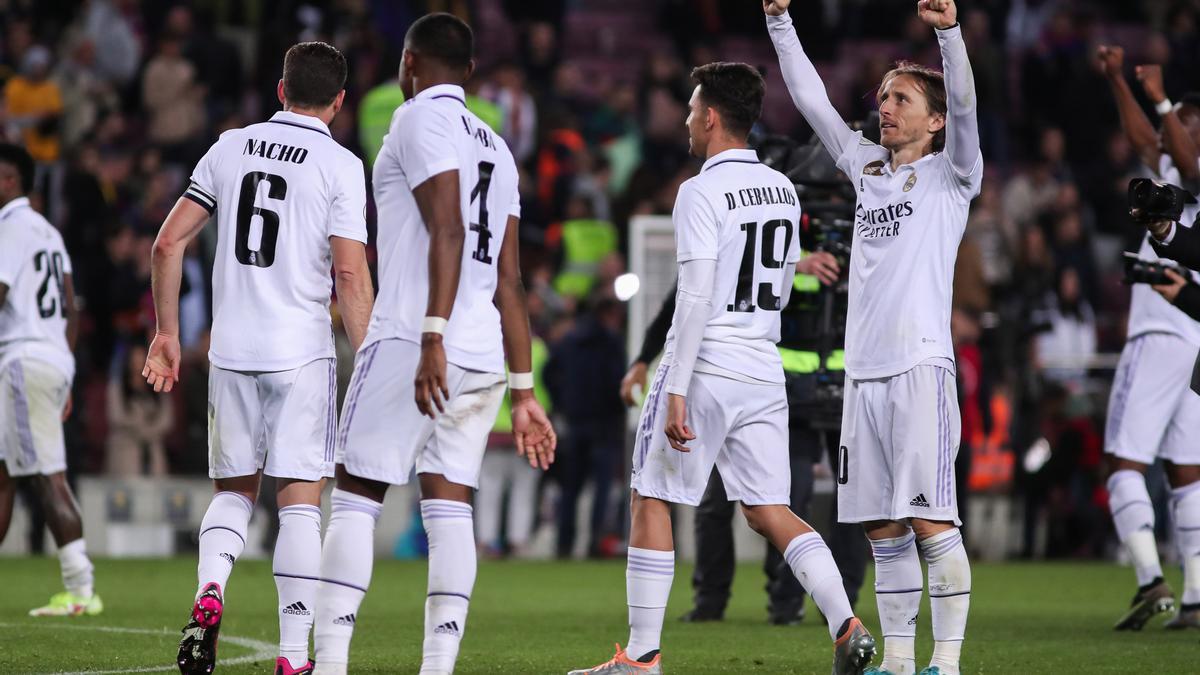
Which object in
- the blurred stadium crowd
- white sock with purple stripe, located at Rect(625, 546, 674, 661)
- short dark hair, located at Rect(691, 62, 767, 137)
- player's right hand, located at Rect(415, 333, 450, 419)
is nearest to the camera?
player's right hand, located at Rect(415, 333, 450, 419)

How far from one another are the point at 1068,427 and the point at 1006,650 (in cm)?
919

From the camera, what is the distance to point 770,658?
7.74 metres

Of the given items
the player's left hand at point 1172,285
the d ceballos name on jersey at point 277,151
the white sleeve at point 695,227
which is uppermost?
the d ceballos name on jersey at point 277,151

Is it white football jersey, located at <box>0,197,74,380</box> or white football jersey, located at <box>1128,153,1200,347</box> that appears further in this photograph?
white football jersey, located at <box>0,197,74,380</box>

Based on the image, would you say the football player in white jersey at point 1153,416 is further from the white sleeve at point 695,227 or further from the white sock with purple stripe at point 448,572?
the white sock with purple stripe at point 448,572

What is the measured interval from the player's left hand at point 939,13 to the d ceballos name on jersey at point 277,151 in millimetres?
2367

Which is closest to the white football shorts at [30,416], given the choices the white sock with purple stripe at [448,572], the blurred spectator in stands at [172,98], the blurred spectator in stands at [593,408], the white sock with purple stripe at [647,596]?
the white sock with purple stripe at [647,596]

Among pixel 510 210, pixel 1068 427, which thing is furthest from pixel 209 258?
pixel 510 210

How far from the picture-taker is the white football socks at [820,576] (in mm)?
6445

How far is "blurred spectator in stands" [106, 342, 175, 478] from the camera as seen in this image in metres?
16.1

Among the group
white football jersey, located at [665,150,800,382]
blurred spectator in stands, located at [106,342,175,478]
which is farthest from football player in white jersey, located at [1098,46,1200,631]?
blurred spectator in stands, located at [106,342,175,478]

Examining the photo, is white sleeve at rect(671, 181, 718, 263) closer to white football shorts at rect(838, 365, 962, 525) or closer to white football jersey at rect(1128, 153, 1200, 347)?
white football shorts at rect(838, 365, 962, 525)

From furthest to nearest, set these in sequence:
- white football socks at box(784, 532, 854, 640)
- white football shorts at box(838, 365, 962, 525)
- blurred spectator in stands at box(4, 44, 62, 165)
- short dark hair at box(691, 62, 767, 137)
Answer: blurred spectator in stands at box(4, 44, 62, 165), short dark hair at box(691, 62, 767, 137), white football socks at box(784, 532, 854, 640), white football shorts at box(838, 365, 962, 525)

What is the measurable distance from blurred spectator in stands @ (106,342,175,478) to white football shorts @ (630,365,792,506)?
10276mm
